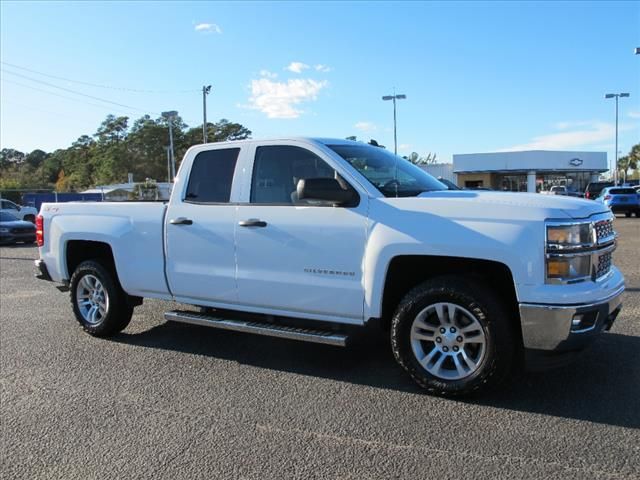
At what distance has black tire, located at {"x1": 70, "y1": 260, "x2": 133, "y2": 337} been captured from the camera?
20.0 ft

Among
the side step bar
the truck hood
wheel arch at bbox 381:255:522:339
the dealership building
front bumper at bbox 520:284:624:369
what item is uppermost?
the dealership building

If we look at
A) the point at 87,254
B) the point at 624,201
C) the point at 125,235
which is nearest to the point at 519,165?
the point at 624,201

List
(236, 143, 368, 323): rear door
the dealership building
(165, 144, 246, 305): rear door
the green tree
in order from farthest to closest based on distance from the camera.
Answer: the green tree, the dealership building, (165, 144, 246, 305): rear door, (236, 143, 368, 323): rear door

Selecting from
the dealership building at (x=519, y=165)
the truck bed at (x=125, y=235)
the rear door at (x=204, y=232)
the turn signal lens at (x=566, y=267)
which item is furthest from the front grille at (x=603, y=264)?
the dealership building at (x=519, y=165)

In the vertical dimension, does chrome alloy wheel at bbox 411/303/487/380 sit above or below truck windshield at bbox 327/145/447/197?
below

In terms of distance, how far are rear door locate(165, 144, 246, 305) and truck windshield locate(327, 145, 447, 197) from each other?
1.11m

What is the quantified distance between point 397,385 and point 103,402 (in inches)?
89.3

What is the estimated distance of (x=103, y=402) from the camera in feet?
14.4

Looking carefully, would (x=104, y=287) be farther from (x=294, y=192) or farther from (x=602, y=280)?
(x=602, y=280)

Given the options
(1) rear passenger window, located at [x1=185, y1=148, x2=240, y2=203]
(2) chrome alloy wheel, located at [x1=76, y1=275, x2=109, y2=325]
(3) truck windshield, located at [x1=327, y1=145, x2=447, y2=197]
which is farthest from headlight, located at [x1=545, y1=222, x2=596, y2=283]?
(2) chrome alloy wheel, located at [x1=76, y1=275, x2=109, y2=325]

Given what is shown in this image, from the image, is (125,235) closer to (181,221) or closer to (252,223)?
(181,221)

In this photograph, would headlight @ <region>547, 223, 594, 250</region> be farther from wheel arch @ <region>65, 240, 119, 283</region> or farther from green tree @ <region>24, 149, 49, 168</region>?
green tree @ <region>24, 149, 49, 168</region>

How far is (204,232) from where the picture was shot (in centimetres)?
527

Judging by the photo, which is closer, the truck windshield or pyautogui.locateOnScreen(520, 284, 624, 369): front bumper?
pyautogui.locateOnScreen(520, 284, 624, 369): front bumper
